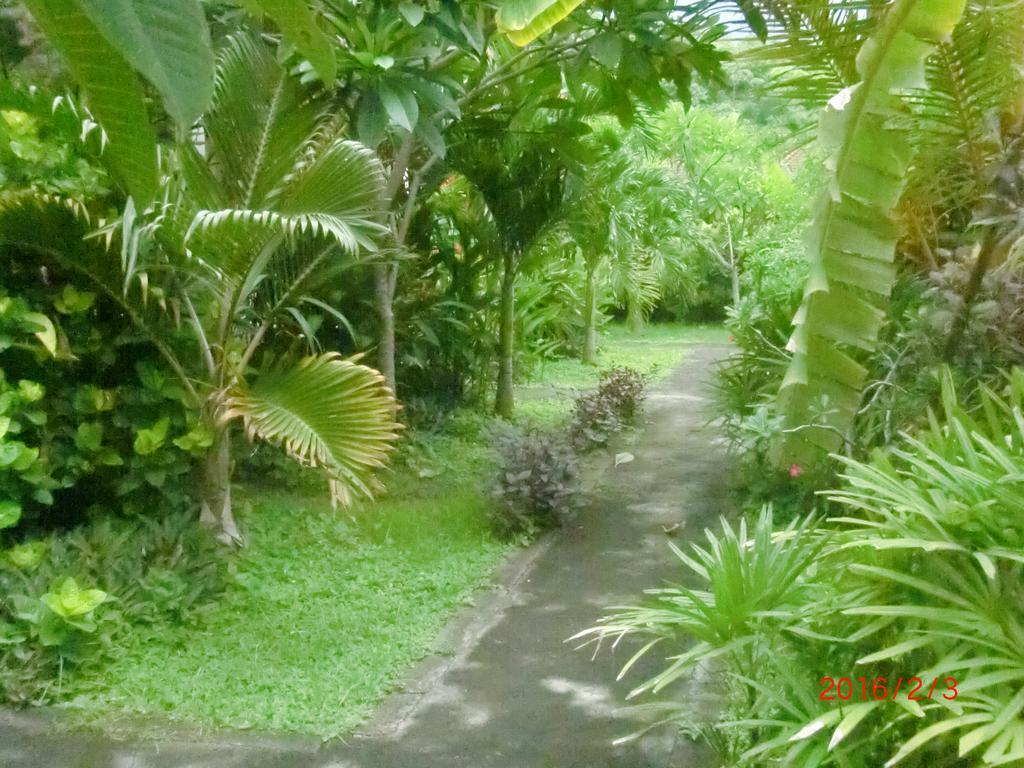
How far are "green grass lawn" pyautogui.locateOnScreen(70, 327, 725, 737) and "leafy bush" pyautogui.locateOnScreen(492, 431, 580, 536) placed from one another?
0.21m

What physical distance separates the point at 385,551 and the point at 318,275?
155cm

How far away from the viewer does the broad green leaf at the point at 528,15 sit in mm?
3436

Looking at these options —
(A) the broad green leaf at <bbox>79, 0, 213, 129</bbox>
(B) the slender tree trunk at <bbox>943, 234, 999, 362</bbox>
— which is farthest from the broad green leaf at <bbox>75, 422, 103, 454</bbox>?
(B) the slender tree trunk at <bbox>943, 234, 999, 362</bbox>

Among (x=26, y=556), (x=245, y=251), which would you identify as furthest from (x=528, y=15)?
(x=26, y=556)

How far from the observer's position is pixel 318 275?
5.05 m

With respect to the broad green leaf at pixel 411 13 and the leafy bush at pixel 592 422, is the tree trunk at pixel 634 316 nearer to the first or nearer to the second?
the leafy bush at pixel 592 422

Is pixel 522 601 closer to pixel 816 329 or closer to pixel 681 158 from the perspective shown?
pixel 816 329

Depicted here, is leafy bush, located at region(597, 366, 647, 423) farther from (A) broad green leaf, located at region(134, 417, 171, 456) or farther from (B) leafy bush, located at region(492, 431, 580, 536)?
(A) broad green leaf, located at region(134, 417, 171, 456)

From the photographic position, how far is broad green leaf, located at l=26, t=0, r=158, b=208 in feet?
2.70

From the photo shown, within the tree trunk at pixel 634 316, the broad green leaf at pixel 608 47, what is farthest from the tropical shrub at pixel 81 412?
the tree trunk at pixel 634 316

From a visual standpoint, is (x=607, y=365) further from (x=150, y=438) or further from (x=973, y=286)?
(x=150, y=438)

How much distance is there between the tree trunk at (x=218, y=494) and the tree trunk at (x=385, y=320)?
1704 millimetres

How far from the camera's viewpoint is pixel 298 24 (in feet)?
3.14

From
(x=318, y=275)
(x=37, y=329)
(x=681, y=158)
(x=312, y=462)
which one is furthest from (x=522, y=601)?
(x=681, y=158)
